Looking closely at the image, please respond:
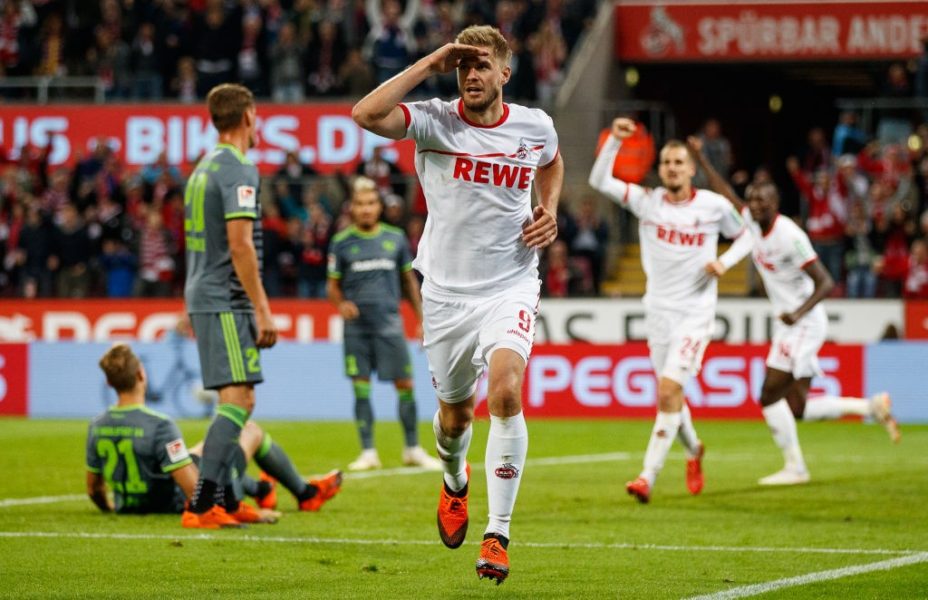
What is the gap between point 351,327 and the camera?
14.2 m

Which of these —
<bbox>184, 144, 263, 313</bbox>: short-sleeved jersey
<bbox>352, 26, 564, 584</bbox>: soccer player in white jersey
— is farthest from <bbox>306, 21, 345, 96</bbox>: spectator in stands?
<bbox>352, 26, 564, 584</bbox>: soccer player in white jersey

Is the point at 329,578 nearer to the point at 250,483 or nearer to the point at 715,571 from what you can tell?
the point at 715,571

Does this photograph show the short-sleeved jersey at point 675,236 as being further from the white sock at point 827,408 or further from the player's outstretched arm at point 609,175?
the white sock at point 827,408

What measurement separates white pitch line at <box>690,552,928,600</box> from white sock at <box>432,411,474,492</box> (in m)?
1.63

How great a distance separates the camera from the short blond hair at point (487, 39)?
25.0ft

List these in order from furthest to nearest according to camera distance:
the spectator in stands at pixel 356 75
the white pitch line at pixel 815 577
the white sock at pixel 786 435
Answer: the spectator in stands at pixel 356 75 < the white sock at pixel 786 435 < the white pitch line at pixel 815 577

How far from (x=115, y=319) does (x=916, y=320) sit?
11464 millimetres

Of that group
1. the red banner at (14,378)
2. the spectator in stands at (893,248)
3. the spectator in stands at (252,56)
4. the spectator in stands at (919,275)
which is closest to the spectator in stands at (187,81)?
the spectator in stands at (252,56)

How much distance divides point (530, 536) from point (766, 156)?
2515 cm

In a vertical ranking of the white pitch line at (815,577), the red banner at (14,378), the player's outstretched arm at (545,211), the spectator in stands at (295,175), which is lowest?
the red banner at (14,378)

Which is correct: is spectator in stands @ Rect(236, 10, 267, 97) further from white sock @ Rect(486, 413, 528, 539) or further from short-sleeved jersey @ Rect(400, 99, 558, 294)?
white sock @ Rect(486, 413, 528, 539)

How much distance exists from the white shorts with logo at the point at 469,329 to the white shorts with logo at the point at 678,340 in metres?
3.77

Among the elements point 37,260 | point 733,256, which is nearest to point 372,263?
point 733,256

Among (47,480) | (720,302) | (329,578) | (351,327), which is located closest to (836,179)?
(720,302)
